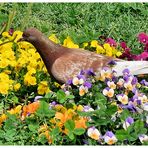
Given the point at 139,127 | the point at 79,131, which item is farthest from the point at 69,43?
the point at 139,127

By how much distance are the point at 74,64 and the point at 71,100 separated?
41cm

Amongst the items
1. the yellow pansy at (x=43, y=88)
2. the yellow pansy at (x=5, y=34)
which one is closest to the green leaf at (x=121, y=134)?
the yellow pansy at (x=43, y=88)

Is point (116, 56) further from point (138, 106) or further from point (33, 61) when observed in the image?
point (138, 106)

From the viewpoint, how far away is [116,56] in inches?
211

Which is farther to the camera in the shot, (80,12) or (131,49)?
(80,12)

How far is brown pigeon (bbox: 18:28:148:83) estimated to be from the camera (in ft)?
15.3

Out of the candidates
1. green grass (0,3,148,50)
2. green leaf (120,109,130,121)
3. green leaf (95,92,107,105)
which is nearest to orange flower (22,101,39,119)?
green leaf (95,92,107,105)

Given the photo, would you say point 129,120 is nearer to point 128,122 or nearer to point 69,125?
point 128,122

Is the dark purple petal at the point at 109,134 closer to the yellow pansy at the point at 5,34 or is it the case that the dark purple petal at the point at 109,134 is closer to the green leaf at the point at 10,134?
the green leaf at the point at 10,134

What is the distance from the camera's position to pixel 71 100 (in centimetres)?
444

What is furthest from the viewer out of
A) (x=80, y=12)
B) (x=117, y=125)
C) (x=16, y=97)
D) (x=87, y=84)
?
(x=80, y=12)

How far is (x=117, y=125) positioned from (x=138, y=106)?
22 centimetres

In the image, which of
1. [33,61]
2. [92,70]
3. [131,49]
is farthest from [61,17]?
[92,70]

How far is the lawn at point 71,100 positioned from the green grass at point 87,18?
28 cm
